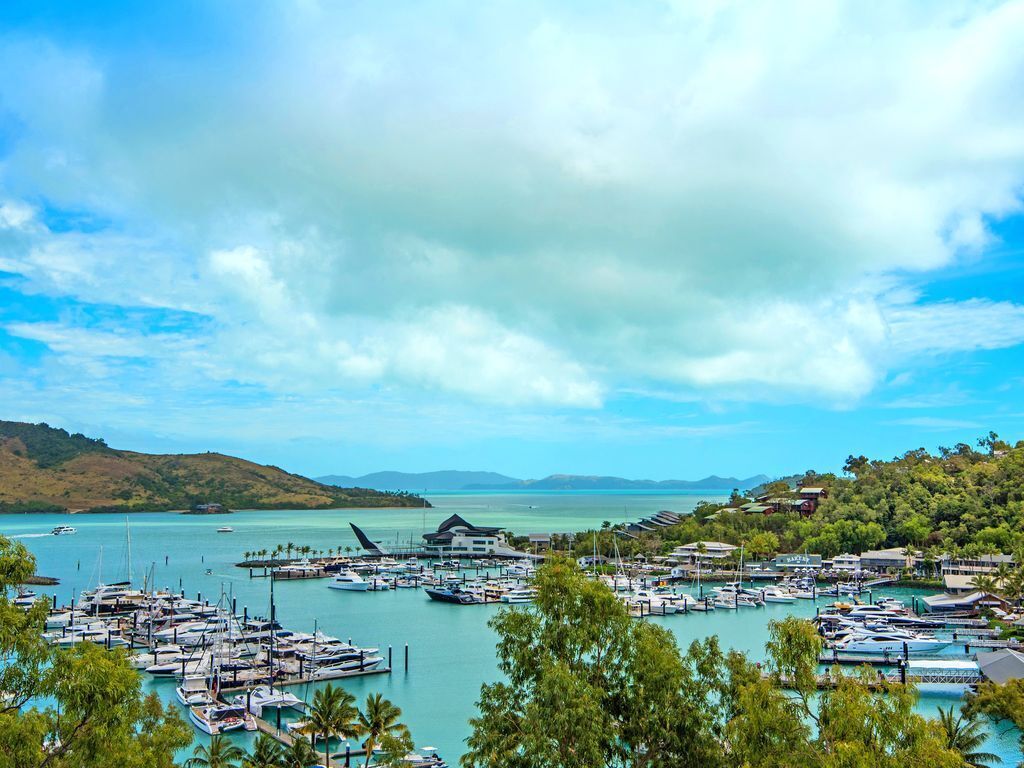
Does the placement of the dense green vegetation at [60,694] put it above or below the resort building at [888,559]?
above

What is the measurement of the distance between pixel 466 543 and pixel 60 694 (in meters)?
111

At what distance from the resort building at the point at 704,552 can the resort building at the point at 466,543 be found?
24533 mm

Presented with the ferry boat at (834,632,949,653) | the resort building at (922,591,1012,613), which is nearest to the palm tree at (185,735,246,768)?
the ferry boat at (834,632,949,653)

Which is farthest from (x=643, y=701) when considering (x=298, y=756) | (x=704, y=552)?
(x=704, y=552)

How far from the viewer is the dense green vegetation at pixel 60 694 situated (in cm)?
1237

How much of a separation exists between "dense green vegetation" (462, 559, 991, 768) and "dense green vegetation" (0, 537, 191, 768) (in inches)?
267

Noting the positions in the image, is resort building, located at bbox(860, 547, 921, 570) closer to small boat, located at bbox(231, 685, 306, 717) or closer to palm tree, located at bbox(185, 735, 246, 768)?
small boat, located at bbox(231, 685, 306, 717)

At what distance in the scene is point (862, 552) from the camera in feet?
330

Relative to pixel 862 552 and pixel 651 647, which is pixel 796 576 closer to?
pixel 862 552

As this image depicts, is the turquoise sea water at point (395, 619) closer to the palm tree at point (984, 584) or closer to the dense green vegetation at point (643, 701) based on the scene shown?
the palm tree at point (984, 584)

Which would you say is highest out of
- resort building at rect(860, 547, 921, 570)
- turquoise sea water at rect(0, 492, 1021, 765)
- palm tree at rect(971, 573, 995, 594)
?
palm tree at rect(971, 573, 995, 594)

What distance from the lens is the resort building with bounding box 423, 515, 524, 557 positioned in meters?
121

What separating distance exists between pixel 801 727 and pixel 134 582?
90754 mm

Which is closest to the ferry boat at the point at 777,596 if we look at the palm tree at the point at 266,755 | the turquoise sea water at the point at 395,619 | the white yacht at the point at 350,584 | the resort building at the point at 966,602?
the turquoise sea water at the point at 395,619
